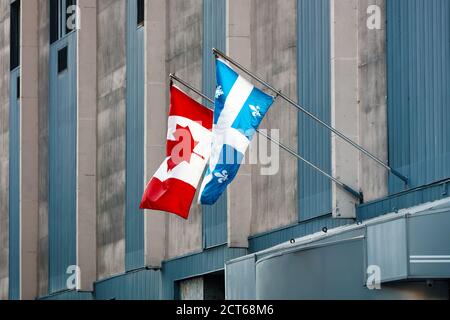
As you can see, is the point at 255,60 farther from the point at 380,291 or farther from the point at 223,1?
the point at 380,291

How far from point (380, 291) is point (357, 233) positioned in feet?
5.69

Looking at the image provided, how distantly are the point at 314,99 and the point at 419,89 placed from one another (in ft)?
18.7

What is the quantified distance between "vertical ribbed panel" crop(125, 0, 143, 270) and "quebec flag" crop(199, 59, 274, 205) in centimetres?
1588

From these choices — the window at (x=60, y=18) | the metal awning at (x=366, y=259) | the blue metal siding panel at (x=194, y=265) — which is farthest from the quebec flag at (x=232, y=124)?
the window at (x=60, y=18)

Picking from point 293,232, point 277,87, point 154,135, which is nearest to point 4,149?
point 154,135

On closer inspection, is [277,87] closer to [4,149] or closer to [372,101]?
[372,101]

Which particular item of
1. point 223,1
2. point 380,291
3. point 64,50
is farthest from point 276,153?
point 64,50

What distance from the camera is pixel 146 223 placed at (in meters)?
46.8

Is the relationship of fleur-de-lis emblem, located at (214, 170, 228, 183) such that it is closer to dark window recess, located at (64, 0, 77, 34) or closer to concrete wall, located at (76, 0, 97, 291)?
concrete wall, located at (76, 0, 97, 291)

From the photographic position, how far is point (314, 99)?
37438 millimetres

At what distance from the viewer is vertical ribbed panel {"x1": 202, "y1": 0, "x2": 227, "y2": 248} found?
139 ft

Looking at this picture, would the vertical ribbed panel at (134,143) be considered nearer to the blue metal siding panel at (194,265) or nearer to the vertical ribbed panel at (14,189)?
the blue metal siding panel at (194,265)

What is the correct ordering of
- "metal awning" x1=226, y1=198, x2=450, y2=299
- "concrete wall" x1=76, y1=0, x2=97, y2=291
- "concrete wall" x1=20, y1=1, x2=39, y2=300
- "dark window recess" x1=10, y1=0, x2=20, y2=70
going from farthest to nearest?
"dark window recess" x1=10, y1=0, x2=20, y2=70 < "concrete wall" x1=20, y1=1, x2=39, y2=300 < "concrete wall" x1=76, y1=0, x2=97, y2=291 < "metal awning" x1=226, y1=198, x2=450, y2=299

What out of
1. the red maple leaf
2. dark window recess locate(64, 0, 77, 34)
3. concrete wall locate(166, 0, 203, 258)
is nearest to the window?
dark window recess locate(64, 0, 77, 34)
